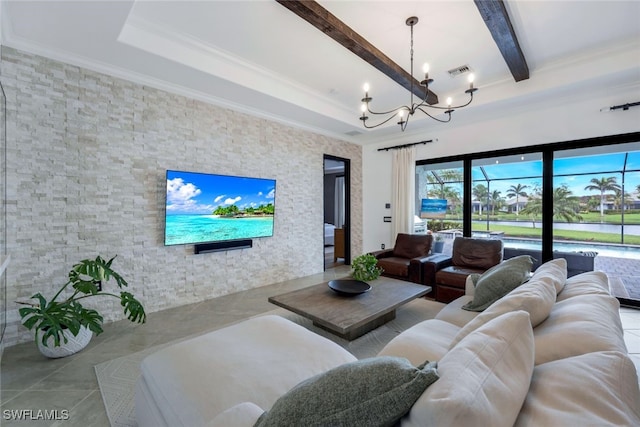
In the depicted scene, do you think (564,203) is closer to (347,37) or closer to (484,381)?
(347,37)

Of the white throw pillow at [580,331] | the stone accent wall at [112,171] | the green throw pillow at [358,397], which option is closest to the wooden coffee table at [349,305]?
the white throw pillow at [580,331]

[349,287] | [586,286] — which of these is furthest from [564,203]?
[349,287]

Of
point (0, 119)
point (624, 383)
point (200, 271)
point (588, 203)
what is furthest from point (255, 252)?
point (588, 203)

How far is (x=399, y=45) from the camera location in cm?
294

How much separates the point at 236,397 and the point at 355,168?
5.31m

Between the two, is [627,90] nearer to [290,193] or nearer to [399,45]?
[399,45]

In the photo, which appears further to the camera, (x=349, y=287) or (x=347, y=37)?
(x=349, y=287)

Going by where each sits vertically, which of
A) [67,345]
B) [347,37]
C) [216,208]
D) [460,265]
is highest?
[347,37]

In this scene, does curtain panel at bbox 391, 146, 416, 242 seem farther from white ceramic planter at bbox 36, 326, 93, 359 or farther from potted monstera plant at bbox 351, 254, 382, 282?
white ceramic planter at bbox 36, 326, 93, 359

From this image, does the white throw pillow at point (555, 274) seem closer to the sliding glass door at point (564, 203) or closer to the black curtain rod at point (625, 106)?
the sliding glass door at point (564, 203)

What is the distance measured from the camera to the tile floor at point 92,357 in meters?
1.78

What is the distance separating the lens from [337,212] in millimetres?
9406
